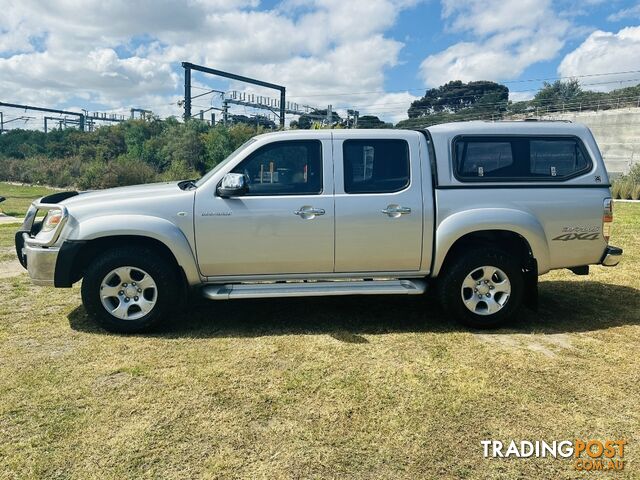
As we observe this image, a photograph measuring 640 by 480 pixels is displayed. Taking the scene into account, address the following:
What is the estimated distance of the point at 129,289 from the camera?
4305 mm

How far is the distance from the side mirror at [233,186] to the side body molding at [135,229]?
53 cm

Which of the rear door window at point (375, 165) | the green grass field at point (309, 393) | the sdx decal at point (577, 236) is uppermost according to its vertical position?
the rear door window at point (375, 165)

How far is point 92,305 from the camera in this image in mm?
4238

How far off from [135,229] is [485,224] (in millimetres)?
3202

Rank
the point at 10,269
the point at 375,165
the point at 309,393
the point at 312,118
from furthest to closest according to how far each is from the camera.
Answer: the point at 312,118
the point at 10,269
the point at 375,165
the point at 309,393

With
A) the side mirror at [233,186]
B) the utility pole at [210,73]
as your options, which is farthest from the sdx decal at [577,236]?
the utility pole at [210,73]

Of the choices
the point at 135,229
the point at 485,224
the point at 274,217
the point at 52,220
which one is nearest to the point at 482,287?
the point at 485,224

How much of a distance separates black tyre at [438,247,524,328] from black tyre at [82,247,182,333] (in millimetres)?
2616

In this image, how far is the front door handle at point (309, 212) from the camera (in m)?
4.28

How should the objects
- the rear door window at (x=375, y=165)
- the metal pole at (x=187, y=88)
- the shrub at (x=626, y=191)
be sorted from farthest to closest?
the metal pole at (x=187, y=88), the shrub at (x=626, y=191), the rear door window at (x=375, y=165)

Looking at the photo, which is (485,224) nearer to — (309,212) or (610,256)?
(610,256)

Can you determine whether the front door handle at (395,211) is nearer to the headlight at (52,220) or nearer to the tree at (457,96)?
the headlight at (52,220)

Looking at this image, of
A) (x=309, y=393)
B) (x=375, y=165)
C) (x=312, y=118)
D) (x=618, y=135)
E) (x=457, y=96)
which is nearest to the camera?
(x=309, y=393)

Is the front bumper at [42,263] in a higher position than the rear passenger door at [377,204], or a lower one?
lower
